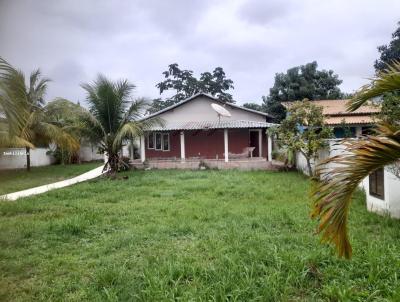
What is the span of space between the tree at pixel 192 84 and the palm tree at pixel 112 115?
26454mm

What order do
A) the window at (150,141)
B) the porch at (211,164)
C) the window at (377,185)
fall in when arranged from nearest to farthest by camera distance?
1. the window at (377,185)
2. the porch at (211,164)
3. the window at (150,141)

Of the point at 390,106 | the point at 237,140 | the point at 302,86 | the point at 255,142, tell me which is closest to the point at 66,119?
the point at 237,140

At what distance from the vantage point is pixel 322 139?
13086 millimetres

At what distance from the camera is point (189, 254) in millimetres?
4934

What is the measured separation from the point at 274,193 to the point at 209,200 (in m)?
2.11

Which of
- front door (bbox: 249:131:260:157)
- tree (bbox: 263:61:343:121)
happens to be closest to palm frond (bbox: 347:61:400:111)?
front door (bbox: 249:131:260:157)

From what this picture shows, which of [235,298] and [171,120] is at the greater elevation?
[171,120]

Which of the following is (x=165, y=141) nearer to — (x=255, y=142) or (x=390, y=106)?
(x=255, y=142)

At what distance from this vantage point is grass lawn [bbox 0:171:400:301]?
12.4ft

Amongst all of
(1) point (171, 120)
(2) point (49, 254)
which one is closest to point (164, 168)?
(1) point (171, 120)

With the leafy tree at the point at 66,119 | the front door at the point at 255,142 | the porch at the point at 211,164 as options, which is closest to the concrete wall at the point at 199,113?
the front door at the point at 255,142

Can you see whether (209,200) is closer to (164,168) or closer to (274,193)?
(274,193)

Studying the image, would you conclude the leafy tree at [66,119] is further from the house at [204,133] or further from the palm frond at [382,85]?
the palm frond at [382,85]

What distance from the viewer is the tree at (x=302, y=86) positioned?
2819 centimetres
